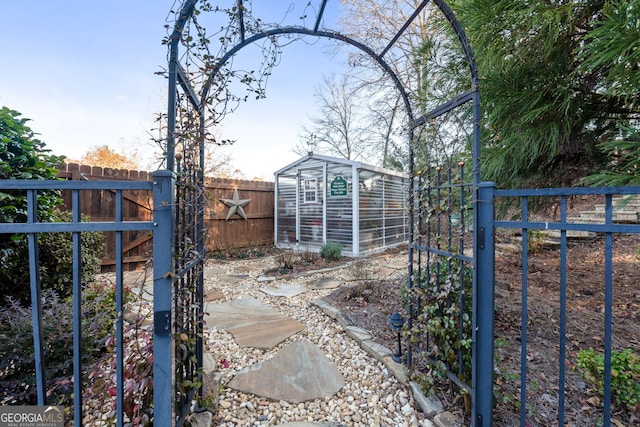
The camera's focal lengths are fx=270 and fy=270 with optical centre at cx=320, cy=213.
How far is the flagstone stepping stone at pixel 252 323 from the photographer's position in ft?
7.63

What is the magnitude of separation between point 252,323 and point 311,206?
4.25m

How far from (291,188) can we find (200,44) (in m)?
5.79

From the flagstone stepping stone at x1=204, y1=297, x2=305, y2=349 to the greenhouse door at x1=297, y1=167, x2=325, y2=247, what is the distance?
350 centimetres

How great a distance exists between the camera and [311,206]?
670cm

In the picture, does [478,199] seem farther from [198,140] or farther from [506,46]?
[506,46]

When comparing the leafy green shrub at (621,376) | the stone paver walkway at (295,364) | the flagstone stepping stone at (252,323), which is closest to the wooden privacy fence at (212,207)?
the flagstone stepping stone at (252,323)

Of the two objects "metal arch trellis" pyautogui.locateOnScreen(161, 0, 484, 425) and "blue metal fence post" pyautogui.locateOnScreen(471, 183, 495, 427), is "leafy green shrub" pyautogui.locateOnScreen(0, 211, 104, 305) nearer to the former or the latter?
"metal arch trellis" pyautogui.locateOnScreen(161, 0, 484, 425)

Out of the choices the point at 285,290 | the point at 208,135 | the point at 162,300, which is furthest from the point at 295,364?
the point at 285,290

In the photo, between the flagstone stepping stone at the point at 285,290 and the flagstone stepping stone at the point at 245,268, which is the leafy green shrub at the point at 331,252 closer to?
the flagstone stepping stone at the point at 245,268

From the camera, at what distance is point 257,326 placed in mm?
2598

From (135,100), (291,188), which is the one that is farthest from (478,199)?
(135,100)

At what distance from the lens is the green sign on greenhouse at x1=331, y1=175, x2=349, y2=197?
6.13m

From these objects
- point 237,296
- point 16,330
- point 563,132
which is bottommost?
point 237,296

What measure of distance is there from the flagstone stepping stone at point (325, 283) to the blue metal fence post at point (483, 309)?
2.60 meters
